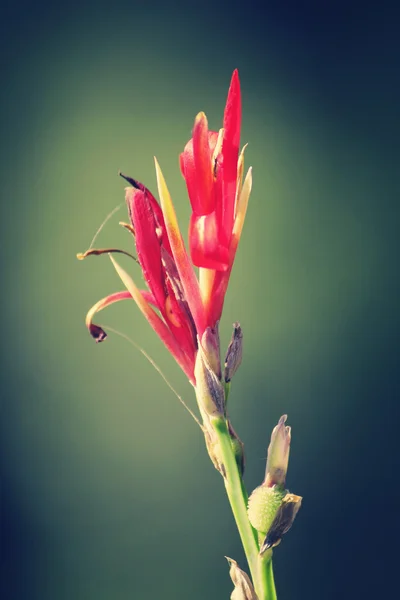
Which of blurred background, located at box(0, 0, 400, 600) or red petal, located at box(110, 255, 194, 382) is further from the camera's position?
blurred background, located at box(0, 0, 400, 600)

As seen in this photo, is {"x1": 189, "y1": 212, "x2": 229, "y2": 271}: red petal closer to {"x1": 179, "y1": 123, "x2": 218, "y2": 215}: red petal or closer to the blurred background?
{"x1": 179, "y1": 123, "x2": 218, "y2": 215}: red petal

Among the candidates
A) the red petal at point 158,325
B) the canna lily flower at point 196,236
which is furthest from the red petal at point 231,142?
the red petal at point 158,325

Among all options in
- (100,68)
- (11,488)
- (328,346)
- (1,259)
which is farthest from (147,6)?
(11,488)

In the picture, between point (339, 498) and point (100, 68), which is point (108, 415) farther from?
point (100, 68)

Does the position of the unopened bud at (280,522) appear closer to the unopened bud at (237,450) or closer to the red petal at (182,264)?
the unopened bud at (237,450)

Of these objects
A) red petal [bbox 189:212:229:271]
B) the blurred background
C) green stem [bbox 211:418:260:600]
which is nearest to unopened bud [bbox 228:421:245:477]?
green stem [bbox 211:418:260:600]
